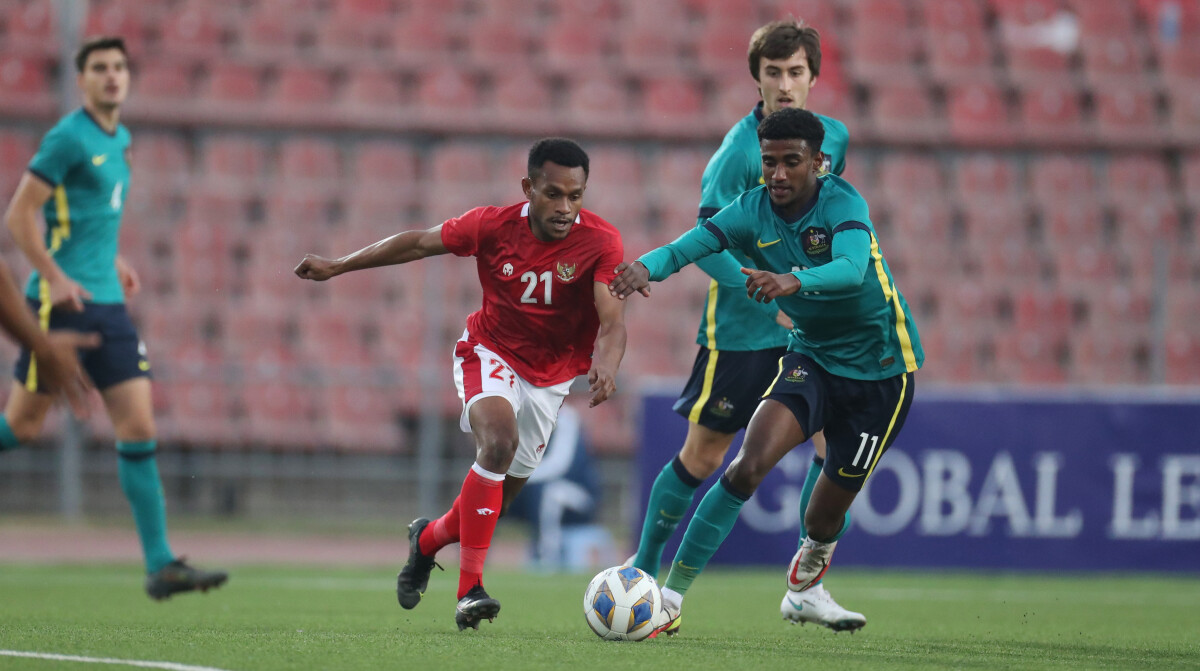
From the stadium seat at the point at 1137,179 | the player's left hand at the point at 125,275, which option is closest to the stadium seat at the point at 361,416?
the player's left hand at the point at 125,275

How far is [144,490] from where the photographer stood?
5.66m

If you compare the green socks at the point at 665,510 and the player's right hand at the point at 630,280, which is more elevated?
the player's right hand at the point at 630,280

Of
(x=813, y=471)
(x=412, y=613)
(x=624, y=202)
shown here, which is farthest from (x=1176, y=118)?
(x=412, y=613)

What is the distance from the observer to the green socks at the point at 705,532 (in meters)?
5.19

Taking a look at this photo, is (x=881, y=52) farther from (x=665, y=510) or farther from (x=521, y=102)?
→ (x=665, y=510)

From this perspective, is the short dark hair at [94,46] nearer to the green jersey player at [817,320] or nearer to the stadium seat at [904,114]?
the green jersey player at [817,320]

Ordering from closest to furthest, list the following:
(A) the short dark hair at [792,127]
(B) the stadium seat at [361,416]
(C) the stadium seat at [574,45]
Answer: (A) the short dark hair at [792,127]
(B) the stadium seat at [361,416]
(C) the stadium seat at [574,45]

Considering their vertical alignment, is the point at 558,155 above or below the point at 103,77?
below

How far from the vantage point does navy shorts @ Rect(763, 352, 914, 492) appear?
16.2 ft

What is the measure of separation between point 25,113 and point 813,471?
31.5ft

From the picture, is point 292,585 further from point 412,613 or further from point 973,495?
point 973,495

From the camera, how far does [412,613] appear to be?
648 centimetres

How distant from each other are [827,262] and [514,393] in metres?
1.28

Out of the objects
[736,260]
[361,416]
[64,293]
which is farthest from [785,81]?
[361,416]
